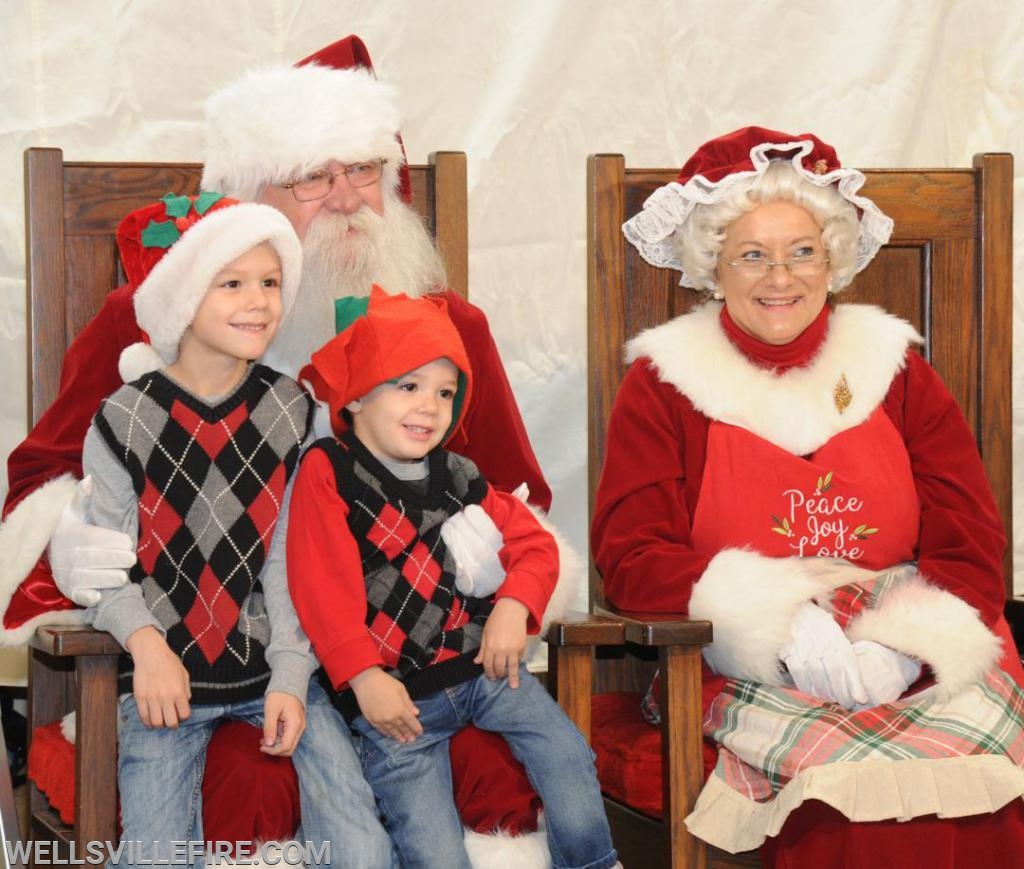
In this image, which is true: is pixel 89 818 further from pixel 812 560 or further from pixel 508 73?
pixel 508 73

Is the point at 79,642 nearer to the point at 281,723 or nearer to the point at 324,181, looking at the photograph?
the point at 281,723

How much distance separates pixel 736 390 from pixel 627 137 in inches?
41.6

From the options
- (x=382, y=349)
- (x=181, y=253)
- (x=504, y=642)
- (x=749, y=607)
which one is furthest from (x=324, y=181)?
(x=749, y=607)

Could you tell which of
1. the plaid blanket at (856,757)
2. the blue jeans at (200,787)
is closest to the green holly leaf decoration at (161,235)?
the blue jeans at (200,787)

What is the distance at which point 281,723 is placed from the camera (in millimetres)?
2250

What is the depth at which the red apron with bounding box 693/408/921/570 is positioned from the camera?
108 inches

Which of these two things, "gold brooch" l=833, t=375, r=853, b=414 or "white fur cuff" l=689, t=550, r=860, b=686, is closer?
"white fur cuff" l=689, t=550, r=860, b=686

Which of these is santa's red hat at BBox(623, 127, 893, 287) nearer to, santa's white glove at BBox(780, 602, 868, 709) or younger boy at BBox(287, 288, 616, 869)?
younger boy at BBox(287, 288, 616, 869)

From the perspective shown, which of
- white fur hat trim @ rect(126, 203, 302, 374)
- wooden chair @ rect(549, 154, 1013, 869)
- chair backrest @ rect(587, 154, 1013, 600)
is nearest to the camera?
white fur hat trim @ rect(126, 203, 302, 374)

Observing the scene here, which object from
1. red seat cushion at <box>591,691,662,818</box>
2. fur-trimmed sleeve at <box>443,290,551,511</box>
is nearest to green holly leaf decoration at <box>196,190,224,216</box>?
fur-trimmed sleeve at <box>443,290,551,511</box>

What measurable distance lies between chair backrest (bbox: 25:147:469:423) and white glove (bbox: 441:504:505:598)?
3.12 feet

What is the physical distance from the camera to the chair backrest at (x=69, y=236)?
9.45 feet

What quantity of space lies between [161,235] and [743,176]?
1090 millimetres

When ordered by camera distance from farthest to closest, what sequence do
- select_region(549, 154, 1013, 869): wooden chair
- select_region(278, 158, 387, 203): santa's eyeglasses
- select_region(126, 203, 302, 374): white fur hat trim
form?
select_region(549, 154, 1013, 869): wooden chair < select_region(278, 158, 387, 203): santa's eyeglasses < select_region(126, 203, 302, 374): white fur hat trim
